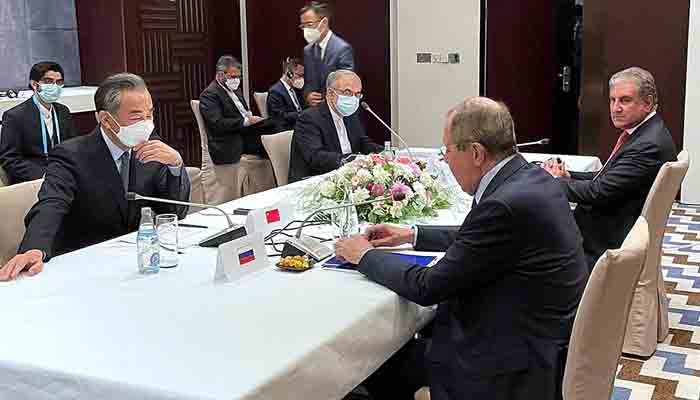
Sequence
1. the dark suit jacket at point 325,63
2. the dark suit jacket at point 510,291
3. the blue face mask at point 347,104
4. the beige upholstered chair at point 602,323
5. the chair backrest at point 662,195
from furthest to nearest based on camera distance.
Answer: the dark suit jacket at point 325,63
the blue face mask at point 347,104
the chair backrest at point 662,195
the dark suit jacket at point 510,291
the beige upholstered chair at point 602,323

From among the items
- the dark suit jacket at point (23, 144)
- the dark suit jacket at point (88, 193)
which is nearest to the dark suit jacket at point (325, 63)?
the dark suit jacket at point (23, 144)

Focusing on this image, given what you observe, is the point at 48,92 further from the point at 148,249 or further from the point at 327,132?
the point at 148,249

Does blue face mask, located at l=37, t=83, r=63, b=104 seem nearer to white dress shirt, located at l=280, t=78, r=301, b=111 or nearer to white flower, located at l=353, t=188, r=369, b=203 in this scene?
white dress shirt, located at l=280, t=78, r=301, b=111

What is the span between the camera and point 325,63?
20.5ft

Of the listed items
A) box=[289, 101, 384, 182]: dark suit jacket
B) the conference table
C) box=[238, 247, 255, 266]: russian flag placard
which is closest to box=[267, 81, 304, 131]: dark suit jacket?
box=[289, 101, 384, 182]: dark suit jacket

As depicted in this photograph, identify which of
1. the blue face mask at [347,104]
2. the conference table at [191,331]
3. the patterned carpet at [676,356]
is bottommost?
the patterned carpet at [676,356]

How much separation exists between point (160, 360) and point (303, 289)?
0.57m

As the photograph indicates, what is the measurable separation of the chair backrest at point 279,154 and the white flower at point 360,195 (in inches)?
66.3

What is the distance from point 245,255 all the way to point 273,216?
0.42 m

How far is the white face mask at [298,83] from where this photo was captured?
670 cm

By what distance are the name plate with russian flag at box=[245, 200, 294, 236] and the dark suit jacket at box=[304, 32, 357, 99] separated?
3.37 metres

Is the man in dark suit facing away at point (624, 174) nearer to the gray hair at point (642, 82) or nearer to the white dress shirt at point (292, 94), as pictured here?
the gray hair at point (642, 82)

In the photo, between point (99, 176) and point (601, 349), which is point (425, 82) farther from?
point (601, 349)

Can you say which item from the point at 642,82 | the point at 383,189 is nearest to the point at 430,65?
the point at 642,82
